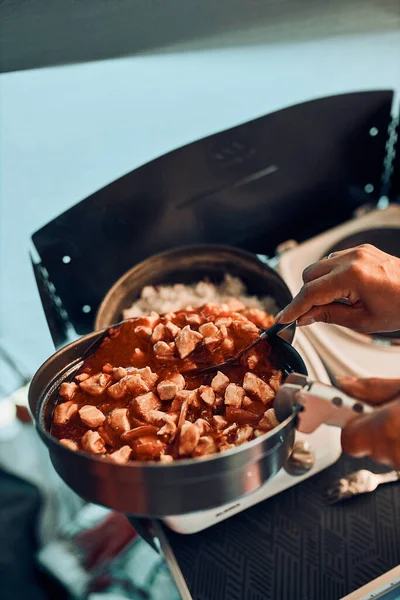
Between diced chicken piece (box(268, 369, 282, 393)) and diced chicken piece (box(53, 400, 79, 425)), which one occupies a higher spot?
diced chicken piece (box(53, 400, 79, 425))

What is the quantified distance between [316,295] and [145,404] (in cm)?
33

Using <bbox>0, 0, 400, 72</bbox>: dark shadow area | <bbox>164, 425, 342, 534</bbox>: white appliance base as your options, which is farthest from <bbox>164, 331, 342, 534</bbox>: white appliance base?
<bbox>0, 0, 400, 72</bbox>: dark shadow area

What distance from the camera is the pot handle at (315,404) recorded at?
2.59ft

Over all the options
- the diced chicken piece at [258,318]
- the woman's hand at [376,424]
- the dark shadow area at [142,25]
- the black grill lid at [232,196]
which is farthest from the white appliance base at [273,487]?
the dark shadow area at [142,25]

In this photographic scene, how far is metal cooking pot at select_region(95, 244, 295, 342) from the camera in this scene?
1.32m

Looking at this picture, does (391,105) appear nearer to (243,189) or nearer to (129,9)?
(243,189)

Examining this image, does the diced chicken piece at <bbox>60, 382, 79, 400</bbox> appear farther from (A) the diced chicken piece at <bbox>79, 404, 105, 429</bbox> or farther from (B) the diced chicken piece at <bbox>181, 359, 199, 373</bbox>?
(B) the diced chicken piece at <bbox>181, 359, 199, 373</bbox>

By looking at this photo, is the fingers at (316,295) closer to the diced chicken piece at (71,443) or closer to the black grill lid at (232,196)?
the diced chicken piece at (71,443)

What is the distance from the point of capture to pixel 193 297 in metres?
1.41

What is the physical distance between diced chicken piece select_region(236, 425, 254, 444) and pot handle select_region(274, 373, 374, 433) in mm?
55

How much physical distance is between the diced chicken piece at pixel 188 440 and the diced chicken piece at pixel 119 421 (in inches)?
3.5

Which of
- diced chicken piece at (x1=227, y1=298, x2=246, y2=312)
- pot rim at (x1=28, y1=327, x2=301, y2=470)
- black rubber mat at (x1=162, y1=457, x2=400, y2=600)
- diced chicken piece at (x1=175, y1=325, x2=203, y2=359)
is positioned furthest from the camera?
diced chicken piece at (x1=227, y1=298, x2=246, y2=312)

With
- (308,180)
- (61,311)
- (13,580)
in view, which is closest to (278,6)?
(308,180)

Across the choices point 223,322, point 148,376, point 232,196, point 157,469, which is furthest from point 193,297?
point 157,469
